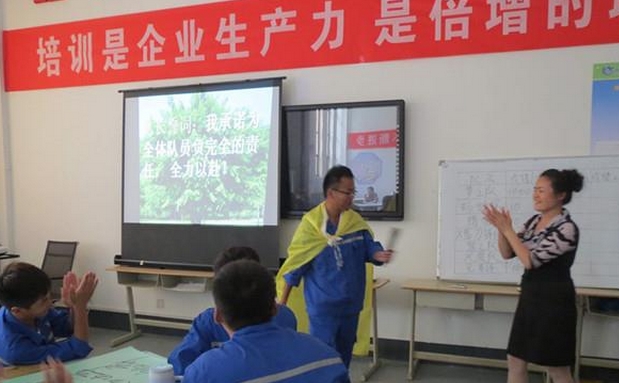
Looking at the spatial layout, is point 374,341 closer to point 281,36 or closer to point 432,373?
point 432,373

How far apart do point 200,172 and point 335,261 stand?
2.12 m

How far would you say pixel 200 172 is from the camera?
14.7 feet

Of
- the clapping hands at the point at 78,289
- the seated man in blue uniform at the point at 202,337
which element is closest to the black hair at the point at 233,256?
the seated man in blue uniform at the point at 202,337

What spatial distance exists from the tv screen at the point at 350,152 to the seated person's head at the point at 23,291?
252 cm

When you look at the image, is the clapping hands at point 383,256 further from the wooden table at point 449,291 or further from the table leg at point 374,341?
the table leg at point 374,341

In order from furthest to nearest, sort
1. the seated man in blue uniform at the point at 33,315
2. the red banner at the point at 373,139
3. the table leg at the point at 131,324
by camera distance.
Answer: the table leg at the point at 131,324 → the red banner at the point at 373,139 → the seated man in blue uniform at the point at 33,315

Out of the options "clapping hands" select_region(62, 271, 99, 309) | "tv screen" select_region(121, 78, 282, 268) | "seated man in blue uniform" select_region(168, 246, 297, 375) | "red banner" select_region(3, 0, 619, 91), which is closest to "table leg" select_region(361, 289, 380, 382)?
"tv screen" select_region(121, 78, 282, 268)

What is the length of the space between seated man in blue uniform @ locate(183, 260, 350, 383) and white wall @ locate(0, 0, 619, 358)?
2.84 metres

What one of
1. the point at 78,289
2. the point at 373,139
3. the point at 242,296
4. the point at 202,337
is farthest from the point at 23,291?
the point at 373,139

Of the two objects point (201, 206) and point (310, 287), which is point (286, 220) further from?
point (310, 287)

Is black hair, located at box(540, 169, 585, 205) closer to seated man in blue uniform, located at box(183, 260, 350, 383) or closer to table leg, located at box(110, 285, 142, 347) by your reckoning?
seated man in blue uniform, located at box(183, 260, 350, 383)

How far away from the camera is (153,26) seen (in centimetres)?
469

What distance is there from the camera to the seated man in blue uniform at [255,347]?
110 centimetres

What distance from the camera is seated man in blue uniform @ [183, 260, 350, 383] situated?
110 cm
